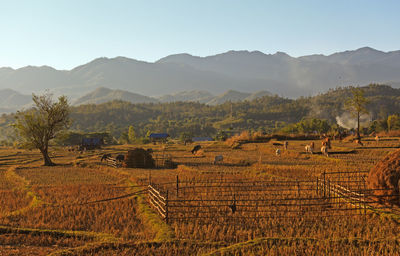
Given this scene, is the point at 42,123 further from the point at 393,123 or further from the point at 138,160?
the point at 393,123

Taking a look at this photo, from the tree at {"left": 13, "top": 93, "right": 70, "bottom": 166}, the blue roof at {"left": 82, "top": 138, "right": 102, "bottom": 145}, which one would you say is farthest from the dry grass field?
the blue roof at {"left": 82, "top": 138, "right": 102, "bottom": 145}

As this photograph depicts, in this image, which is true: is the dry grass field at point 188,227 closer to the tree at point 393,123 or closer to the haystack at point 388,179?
the haystack at point 388,179

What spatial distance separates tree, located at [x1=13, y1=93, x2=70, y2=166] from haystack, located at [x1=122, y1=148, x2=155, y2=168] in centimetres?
1350

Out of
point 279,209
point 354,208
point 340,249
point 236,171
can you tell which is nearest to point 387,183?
point 354,208

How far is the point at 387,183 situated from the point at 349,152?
993 inches

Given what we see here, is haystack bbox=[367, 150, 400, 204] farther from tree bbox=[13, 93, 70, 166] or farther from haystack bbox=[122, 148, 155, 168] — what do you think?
tree bbox=[13, 93, 70, 166]

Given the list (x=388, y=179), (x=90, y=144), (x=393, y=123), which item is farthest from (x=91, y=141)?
(x=393, y=123)

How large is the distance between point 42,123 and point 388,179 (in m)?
44.8

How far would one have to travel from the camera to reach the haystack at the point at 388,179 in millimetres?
16156

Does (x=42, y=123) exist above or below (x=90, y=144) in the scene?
above

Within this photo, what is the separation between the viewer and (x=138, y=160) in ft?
132

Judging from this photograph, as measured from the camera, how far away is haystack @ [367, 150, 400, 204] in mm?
16156

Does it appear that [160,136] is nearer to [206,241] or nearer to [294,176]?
[294,176]

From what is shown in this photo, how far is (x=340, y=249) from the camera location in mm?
11422
